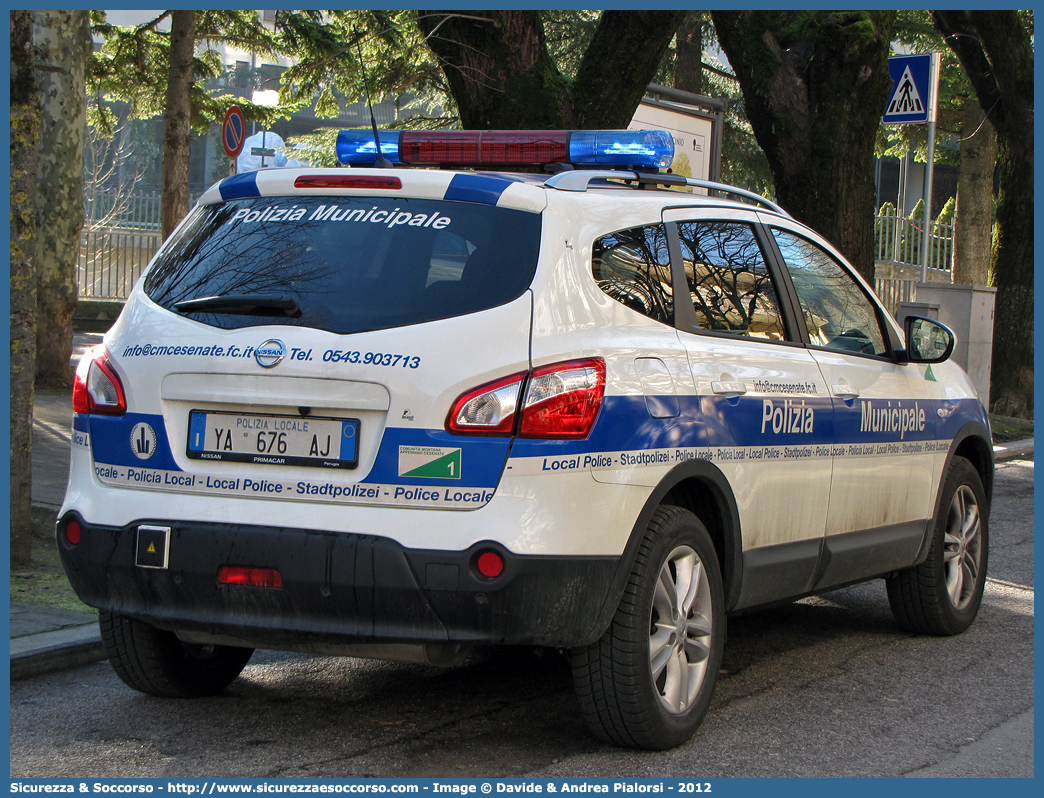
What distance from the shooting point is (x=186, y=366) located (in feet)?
13.0

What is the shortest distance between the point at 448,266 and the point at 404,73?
10.5 m

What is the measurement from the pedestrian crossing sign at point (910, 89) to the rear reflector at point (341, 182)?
10.1 meters

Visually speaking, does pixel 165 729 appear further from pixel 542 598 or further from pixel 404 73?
pixel 404 73

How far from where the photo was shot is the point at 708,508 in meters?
4.54

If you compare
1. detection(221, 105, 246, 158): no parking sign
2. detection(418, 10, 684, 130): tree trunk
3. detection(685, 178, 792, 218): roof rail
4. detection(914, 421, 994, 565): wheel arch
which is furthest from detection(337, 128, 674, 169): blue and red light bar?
detection(221, 105, 246, 158): no parking sign

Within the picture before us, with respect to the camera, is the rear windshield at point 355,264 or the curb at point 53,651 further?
the curb at point 53,651

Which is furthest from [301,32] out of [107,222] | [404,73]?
[107,222]

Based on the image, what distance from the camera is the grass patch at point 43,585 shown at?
5.89 meters

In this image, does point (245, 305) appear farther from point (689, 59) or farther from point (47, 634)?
point (689, 59)

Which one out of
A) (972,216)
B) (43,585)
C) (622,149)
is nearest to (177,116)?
(43,585)

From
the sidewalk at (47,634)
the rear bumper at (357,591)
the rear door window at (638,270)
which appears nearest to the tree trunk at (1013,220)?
the sidewalk at (47,634)

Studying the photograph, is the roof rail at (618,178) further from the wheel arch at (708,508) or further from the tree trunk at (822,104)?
the tree trunk at (822,104)

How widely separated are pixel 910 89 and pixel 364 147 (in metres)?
9.80

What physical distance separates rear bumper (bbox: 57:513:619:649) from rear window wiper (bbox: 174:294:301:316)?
0.67m
